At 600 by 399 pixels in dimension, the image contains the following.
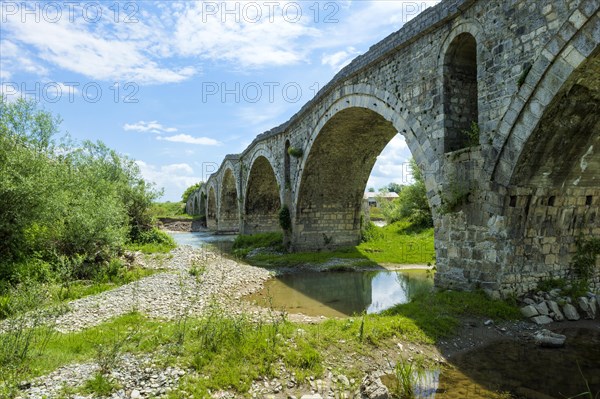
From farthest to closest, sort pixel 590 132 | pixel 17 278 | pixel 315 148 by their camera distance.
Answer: pixel 315 148
pixel 17 278
pixel 590 132

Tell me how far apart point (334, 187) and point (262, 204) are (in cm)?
1080

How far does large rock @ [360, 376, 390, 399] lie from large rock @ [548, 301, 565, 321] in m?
4.65

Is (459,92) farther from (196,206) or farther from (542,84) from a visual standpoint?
(196,206)

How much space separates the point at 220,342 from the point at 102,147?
20996mm

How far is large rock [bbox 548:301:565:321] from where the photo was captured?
7.68 m

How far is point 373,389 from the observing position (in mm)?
4859

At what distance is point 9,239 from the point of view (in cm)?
959

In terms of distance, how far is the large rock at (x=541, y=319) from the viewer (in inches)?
293

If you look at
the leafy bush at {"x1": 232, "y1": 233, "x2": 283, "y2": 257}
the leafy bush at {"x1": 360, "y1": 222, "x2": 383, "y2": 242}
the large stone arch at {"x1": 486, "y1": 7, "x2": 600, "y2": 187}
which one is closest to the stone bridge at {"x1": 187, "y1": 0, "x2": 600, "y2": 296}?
the large stone arch at {"x1": 486, "y1": 7, "x2": 600, "y2": 187}

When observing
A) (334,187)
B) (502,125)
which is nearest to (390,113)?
(502,125)

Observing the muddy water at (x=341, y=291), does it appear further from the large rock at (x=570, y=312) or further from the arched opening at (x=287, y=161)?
the arched opening at (x=287, y=161)

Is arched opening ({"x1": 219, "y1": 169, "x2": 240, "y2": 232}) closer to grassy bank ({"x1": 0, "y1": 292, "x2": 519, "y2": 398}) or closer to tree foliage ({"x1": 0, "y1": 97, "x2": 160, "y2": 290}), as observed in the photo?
tree foliage ({"x1": 0, "y1": 97, "x2": 160, "y2": 290})

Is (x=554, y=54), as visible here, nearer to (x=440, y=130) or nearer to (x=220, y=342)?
(x=440, y=130)

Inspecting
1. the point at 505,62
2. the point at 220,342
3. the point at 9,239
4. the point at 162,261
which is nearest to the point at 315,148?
the point at 162,261
